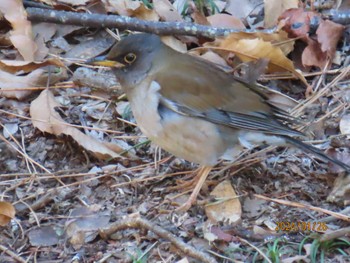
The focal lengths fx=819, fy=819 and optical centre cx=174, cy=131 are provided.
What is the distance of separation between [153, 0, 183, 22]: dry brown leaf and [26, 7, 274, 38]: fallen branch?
29 cm

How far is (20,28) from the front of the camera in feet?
20.7

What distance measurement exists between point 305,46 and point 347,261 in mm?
2324

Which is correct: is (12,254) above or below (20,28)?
below

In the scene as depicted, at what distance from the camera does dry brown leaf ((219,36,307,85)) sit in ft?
19.1

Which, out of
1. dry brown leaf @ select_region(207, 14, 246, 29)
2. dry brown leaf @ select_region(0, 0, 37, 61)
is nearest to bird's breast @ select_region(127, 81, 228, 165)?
dry brown leaf @ select_region(0, 0, 37, 61)

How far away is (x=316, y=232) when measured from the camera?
14.8 feet

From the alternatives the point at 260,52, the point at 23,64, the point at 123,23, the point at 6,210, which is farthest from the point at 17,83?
the point at 260,52

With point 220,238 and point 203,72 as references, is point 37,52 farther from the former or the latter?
point 220,238

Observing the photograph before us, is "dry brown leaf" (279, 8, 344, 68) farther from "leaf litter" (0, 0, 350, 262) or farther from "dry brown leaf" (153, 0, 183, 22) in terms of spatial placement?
"dry brown leaf" (153, 0, 183, 22)

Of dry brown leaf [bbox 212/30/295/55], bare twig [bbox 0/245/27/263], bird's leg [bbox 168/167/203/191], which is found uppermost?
dry brown leaf [bbox 212/30/295/55]

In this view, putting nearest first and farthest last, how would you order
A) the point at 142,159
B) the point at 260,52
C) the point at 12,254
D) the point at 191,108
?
1. the point at 12,254
2. the point at 191,108
3. the point at 142,159
4. the point at 260,52

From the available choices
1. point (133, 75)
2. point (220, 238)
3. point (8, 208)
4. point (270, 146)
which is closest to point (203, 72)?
point (133, 75)

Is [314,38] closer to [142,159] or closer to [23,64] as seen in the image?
[142,159]
